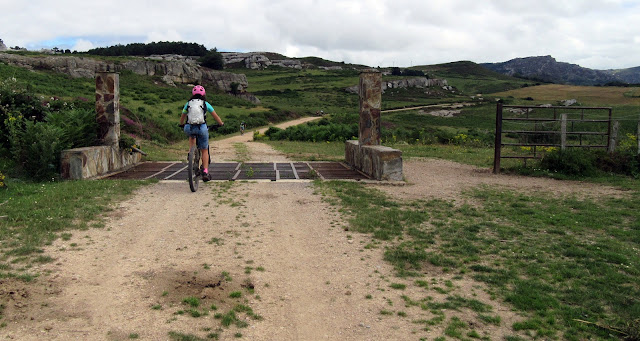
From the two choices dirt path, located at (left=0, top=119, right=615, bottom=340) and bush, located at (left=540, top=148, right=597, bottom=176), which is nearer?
dirt path, located at (left=0, top=119, right=615, bottom=340)

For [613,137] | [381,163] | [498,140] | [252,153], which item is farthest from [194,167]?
[613,137]

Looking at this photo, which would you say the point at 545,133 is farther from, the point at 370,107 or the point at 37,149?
the point at 37,149

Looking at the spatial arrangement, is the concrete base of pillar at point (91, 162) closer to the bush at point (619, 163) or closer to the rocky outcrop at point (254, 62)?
the bush at point (619, 163)

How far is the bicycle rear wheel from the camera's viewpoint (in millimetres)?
8328

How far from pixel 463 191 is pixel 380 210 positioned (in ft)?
8.54

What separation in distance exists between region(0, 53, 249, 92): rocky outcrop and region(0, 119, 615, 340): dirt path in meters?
29.8

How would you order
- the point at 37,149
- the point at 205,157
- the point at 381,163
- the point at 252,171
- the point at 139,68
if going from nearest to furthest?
the point at 37,149
the point at 205,157
the point at 381,163
the point at 252,171
the point at 139,68

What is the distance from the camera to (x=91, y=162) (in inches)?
374

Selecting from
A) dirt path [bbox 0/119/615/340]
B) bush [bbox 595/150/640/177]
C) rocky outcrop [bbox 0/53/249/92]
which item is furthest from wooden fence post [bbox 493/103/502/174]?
rocky outcrop [bbox 0/53/249/92]

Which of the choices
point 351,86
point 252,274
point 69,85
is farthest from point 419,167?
point 351,86

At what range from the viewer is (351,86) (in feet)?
318

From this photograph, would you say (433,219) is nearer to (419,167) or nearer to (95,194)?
(95,194)

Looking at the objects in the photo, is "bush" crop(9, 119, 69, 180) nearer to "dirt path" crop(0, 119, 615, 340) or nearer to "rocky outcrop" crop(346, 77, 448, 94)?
"dirt path" crop(0, 119, 615, 340)

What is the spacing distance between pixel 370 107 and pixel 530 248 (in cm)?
652
